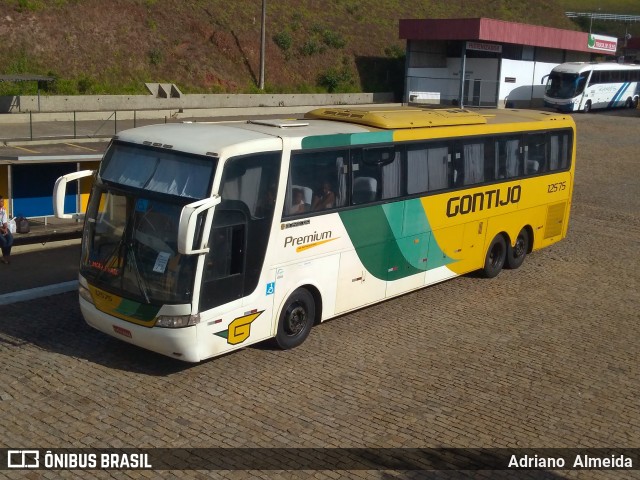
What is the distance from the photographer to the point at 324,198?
10977 mm

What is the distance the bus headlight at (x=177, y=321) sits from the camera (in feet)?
30.3

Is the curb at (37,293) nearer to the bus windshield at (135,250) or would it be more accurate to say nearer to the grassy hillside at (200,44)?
the bus windshield at (135,250)

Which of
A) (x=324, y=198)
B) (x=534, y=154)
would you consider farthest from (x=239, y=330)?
(x=534, y=154)

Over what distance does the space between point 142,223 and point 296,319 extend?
8.36 feet

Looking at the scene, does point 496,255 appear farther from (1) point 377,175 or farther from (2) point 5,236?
(2) point 5,236

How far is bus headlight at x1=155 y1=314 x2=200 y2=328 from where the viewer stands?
9234 mm

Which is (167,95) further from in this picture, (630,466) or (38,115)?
(630,466)

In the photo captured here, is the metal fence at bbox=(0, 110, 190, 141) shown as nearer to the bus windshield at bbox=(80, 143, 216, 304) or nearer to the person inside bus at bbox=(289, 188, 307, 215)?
the bus windshield at bbox=(80, 143, 216, 304)

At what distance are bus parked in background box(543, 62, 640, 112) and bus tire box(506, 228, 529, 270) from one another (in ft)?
125

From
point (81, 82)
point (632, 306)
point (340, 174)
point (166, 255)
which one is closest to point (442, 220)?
point (340, 174)

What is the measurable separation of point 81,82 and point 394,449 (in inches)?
1392

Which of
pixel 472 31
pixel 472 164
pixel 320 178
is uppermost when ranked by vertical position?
pixel 472 31

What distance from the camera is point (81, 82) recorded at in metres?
39.7

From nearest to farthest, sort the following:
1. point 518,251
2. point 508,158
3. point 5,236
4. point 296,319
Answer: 1. point 296,319
2. point 5,236
3. point 508,158
4. point 518,251
